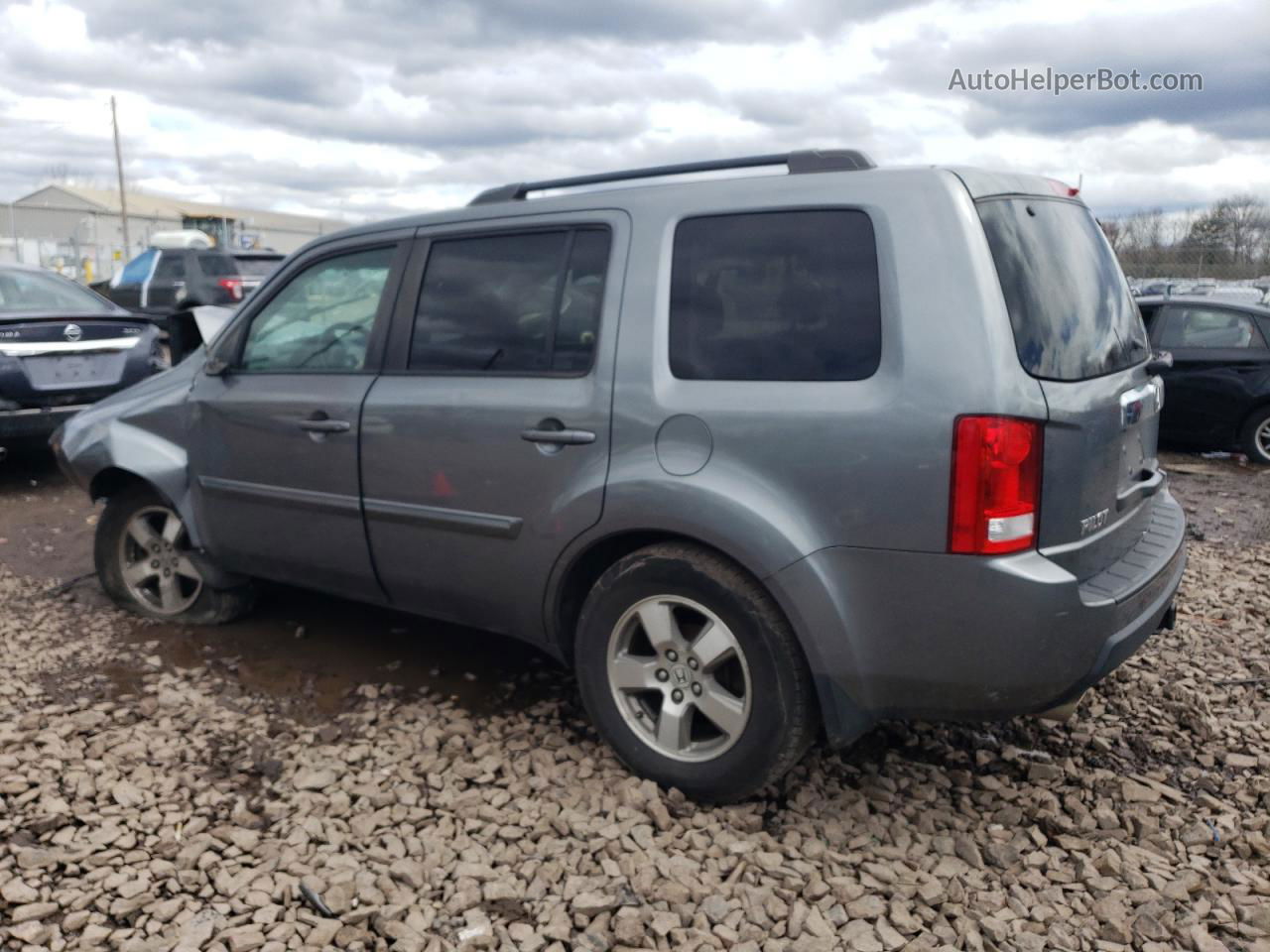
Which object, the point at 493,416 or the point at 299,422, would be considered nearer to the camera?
the point at 493,416

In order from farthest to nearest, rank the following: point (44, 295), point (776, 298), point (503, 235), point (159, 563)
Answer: point (44, 295), point (159, 563), point (503, 235), point (776, 298)

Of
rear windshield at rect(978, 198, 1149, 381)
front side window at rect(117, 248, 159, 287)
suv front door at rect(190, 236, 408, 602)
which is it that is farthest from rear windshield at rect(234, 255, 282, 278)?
rear windshield at rect(978, 198, 1149, 381)

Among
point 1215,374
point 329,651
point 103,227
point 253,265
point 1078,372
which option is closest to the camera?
point 1078,372

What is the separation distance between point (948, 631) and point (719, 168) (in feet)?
5.16

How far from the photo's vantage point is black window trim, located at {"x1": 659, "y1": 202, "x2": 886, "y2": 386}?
278 centimetres

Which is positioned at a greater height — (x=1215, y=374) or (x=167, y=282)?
(x=167, y=282)

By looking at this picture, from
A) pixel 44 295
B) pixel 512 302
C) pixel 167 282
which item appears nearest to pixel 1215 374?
pixel 512 302

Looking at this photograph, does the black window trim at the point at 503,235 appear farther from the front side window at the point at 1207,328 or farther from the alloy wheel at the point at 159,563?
the front side window at the point at 1207,328

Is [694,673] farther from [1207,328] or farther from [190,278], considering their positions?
[190,278]

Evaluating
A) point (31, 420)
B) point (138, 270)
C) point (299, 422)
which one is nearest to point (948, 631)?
point (299, 422)

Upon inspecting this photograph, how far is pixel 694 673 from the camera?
3.14 m

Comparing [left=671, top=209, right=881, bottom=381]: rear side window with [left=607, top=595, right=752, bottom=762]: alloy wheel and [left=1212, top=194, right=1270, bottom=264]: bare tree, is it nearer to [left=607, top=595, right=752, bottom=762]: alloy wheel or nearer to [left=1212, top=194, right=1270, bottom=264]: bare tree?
[left=607, top=595, right=752, bottom=762]: alloy wheel

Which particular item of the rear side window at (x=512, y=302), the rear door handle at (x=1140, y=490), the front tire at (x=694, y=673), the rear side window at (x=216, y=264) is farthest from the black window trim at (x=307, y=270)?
the rear side window at (x=216, y=264)

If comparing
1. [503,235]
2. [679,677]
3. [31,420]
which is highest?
[503,235]
